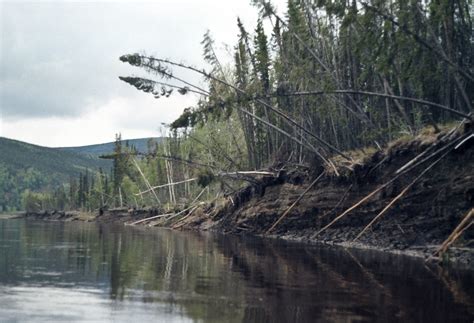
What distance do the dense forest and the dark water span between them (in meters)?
5.93

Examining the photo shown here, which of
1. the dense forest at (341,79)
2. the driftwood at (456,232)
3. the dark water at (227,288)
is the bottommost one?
the dark water at (227,288)

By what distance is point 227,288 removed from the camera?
48.6 ft

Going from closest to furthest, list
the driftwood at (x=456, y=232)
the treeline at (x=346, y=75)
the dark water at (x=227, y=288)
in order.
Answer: the dark water at (x=227, y=288) → the driftwood at (x=456, y=232) → the treeline at (x=346, y=75)

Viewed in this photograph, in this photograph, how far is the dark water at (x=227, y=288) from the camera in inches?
457

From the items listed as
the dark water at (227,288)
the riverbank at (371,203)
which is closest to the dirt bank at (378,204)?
the riverbank at (371,203)

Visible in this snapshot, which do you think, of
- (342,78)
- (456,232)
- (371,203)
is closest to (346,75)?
(342,78)

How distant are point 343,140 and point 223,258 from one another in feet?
52.5

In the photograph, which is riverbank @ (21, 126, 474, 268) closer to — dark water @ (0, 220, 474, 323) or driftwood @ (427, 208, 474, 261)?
driftwood @ (427, 208, 474, 261)

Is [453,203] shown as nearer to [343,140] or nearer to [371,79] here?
[371,79]

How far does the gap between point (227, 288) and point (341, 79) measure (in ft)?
63.9

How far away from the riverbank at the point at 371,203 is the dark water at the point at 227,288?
293cm

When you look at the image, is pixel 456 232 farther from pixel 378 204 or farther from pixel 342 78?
pixel 342 78

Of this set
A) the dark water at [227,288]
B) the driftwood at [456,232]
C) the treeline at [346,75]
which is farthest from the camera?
the treeline at [346,75]

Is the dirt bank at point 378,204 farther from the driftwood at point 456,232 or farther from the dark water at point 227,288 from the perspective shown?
the driftwood at point 456,232
